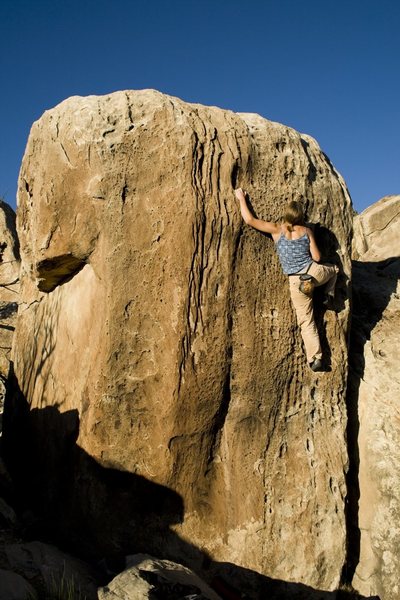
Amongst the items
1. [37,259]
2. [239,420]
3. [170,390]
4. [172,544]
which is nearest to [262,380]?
[239,420]

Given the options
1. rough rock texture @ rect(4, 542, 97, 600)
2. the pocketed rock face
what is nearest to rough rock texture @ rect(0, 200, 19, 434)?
the pocketed rock face

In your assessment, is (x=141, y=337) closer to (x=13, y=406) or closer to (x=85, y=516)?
(x=85, y=516)

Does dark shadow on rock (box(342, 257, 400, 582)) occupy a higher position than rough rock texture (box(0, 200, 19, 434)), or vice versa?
rough rock texture (box(0, 200, 19, 434))

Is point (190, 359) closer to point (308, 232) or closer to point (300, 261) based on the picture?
point (300, 261)

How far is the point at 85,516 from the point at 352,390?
2.75 metres

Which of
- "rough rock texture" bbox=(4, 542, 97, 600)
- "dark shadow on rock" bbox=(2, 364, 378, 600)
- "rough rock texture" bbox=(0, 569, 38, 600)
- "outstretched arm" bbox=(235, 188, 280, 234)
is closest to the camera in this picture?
"rough rock texture" bbox=(0, 569, 38, 600)

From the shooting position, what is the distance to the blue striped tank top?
17.5ft

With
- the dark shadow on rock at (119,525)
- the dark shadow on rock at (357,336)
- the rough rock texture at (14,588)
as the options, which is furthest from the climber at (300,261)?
the rough rock texture at (14,588)

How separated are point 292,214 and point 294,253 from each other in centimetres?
34

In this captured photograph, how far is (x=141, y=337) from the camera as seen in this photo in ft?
17.0

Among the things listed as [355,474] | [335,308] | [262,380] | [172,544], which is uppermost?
[335,308]

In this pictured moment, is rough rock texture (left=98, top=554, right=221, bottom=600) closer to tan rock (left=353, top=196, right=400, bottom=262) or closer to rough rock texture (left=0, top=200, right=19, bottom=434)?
tan rock (left=353, top=196, right=400, bottom=262)

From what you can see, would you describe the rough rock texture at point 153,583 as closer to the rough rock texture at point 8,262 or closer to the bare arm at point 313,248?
the bare arm at point 313,248

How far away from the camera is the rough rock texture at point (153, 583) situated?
150 inches
